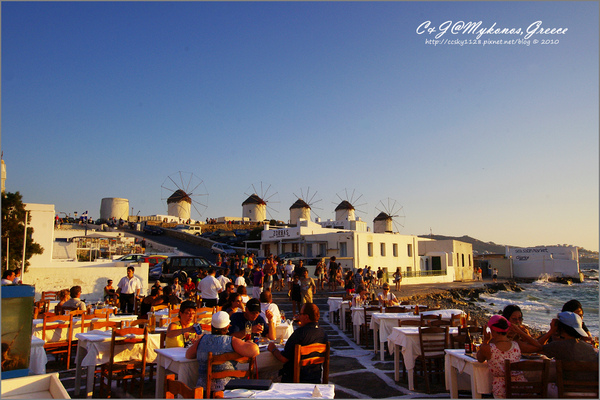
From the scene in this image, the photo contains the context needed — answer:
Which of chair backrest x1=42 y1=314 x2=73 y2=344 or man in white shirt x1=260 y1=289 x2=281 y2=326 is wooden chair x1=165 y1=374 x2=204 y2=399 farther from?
chair backrest x1=42 y1=314 x2=73 y2=344

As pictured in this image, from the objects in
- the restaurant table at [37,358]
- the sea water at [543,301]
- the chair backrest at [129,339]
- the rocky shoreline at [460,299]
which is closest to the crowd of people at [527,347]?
the chair backrest at [129,339]

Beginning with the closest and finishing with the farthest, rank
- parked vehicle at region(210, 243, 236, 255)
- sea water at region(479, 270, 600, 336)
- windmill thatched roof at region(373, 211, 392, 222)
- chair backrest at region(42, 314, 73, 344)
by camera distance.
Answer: chair backrest at region(42, 314, 73, 344) < sea water at region(479, 270, 600, 336) < parked vehicle at region(210, 243, 236, 255) < windmill thatched roof at region(373, 211, 392, 222)

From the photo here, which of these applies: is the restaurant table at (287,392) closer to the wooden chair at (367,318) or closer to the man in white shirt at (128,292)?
the wooden chair at (367,318)

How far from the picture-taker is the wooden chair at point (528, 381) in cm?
500

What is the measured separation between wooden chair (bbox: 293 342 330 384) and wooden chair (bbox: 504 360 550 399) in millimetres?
1975

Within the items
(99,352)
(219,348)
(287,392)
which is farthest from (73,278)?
(287,392)

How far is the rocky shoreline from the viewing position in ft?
87.1

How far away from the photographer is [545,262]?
217ft

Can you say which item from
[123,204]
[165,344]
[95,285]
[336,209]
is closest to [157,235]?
[123,204]

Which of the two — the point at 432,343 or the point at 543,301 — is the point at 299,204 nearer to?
the point at 543,301

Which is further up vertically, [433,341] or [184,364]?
[184,364]

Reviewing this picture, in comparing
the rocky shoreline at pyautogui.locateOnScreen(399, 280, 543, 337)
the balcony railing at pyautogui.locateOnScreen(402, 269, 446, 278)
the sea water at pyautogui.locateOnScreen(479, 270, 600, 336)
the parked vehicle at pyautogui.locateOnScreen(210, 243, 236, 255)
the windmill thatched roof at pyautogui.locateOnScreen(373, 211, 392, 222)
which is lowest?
the sea water at pyautogui.locateOnScreen(479, 270, 600, 336)

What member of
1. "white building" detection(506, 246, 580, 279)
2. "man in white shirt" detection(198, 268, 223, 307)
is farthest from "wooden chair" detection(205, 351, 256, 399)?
"white building" detection(506, 246, 580, 279)

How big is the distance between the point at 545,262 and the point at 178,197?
62.9 metres
